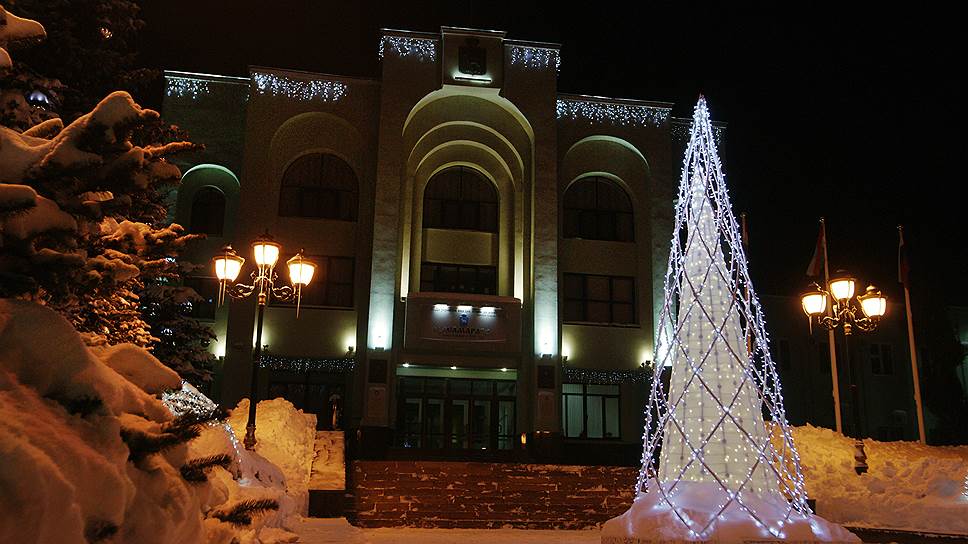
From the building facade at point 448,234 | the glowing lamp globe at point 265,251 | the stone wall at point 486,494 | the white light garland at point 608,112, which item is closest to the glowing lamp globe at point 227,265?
the glowing lamp globe at point 265,251

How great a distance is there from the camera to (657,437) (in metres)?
12.2

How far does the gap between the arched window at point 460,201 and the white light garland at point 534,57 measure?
452 cm

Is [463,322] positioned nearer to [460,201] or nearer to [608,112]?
[460,201]

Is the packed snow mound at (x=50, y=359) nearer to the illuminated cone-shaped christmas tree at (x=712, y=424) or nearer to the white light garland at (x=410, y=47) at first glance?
the illuminated cone-shaped christmas tree at (x=712, y=424)

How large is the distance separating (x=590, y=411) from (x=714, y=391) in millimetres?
18239

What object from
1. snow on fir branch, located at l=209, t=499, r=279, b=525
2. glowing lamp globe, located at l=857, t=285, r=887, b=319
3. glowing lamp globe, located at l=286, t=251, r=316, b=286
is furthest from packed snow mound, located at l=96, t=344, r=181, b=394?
glowing lamp globe, located at l=857, t=285, r=887, b=319

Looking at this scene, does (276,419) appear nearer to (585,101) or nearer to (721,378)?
(721,378)

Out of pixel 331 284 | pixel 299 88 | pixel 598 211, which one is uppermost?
pixel 299 88

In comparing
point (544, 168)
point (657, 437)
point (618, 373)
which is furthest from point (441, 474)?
point (544, 168)

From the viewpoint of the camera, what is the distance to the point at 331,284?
96.3 feet

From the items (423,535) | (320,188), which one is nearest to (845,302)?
(423,535)

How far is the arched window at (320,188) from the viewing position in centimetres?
2983

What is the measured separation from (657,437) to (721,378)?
1.31 m

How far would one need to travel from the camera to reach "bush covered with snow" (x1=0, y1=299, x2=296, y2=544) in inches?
135
